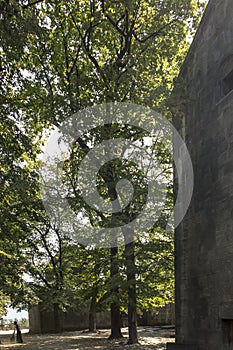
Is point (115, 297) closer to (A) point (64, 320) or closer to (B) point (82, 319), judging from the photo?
(A) point (64, 320)

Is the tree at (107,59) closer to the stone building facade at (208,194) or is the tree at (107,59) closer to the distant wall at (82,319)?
the stone building facade at (208,194)

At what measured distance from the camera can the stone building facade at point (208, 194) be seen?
9555 mm

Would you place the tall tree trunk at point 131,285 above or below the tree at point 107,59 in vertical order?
below

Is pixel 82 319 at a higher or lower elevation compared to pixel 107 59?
lower

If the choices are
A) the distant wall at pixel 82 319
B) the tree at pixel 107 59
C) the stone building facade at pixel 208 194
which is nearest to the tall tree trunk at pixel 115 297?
the tree at pixel 107 59

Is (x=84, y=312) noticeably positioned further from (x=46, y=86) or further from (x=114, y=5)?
(x=114, y=5)

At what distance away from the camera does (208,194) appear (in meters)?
10.8

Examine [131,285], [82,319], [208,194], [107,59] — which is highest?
[107,59]

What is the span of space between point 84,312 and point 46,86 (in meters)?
18.8

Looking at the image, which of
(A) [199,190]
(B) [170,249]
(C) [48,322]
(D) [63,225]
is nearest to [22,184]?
(A) [199,190]

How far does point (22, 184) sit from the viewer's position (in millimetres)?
10047

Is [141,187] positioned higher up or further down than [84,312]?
higher up

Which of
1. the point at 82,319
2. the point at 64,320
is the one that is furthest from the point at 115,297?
the point at 82,319

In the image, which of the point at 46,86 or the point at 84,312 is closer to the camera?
the point at 46,86
